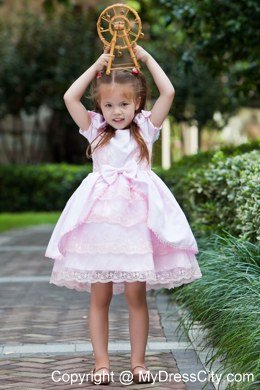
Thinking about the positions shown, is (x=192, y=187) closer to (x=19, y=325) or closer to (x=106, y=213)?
(x=19, y=325)

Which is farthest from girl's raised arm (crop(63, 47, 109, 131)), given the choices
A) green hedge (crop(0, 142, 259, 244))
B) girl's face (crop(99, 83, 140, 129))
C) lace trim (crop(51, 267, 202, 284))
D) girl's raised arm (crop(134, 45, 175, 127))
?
lace trim (crop(51, 267, 202, 284))

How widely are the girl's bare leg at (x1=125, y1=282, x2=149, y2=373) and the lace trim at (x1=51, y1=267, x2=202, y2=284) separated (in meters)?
0.10

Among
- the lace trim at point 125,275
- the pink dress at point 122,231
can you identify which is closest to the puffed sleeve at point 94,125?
the pink dress at point 122,231

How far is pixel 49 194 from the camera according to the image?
21156 millimetres

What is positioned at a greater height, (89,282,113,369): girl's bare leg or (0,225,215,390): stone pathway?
(89,282,113,369): girl's bare leg

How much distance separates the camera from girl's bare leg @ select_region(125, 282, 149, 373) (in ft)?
16.2

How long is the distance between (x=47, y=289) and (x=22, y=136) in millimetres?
15341

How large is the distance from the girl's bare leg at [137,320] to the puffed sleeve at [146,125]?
2.70 ft

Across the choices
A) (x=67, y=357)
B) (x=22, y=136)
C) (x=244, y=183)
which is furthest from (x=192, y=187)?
(x=22, y=136)

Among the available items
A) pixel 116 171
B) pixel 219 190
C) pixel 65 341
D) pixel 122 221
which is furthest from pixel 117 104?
pixel 219 190

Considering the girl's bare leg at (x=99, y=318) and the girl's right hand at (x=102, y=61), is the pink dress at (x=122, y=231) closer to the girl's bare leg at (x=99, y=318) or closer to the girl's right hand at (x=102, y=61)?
the girl's bare leg at (x=99, y=318)

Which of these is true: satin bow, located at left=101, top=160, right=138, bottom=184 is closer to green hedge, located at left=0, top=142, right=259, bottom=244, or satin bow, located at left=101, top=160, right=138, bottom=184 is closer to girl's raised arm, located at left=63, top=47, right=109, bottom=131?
girl's raised arm, located at left=63, top=47, right=109, bottom=131

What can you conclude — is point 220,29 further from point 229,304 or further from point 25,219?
point 25,219

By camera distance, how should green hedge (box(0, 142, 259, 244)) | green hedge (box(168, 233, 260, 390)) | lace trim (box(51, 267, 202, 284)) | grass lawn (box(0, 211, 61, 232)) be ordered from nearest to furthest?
green hedge (box(168, 233, 260, 390)), lace trim (box(51, 267, 202, 284)), green hedge (box(0, 142, 259, 244)), grass lawn (box(0, 211, 61, 232))
